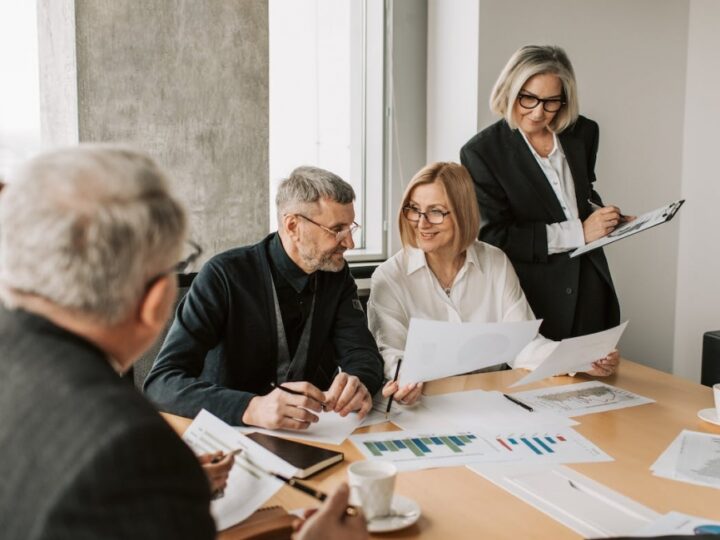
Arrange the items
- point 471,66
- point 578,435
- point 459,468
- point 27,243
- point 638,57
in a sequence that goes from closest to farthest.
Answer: point 27,243 < point 459,468 < point 578,435 < point 471,66 < point 638,57

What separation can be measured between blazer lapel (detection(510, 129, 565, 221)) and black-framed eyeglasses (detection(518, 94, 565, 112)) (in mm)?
122

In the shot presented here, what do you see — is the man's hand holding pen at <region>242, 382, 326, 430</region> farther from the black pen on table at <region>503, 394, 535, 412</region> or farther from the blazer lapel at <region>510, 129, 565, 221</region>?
the blazer lapel at <region>510, 129, 565, 221</region>

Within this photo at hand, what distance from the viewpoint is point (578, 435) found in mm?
1557

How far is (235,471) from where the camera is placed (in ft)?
4.27

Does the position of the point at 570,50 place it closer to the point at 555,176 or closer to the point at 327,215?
the point at 555,176

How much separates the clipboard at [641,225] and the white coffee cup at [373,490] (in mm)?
1403

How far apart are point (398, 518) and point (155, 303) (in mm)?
571

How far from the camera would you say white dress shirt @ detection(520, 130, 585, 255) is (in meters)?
2.58

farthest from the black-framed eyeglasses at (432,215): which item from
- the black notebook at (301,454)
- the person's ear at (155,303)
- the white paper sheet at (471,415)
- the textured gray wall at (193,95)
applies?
the person's ear at (155,303)

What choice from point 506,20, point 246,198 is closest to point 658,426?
point 246,198

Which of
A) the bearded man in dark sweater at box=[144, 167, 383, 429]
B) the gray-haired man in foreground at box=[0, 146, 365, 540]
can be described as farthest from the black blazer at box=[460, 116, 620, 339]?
the gray-haired man in foreground at box=[0, 146, 365, 540]

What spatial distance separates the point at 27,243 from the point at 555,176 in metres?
2.25

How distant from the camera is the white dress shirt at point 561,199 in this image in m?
2.58

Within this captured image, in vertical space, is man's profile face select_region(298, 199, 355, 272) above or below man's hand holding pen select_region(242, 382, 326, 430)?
above
